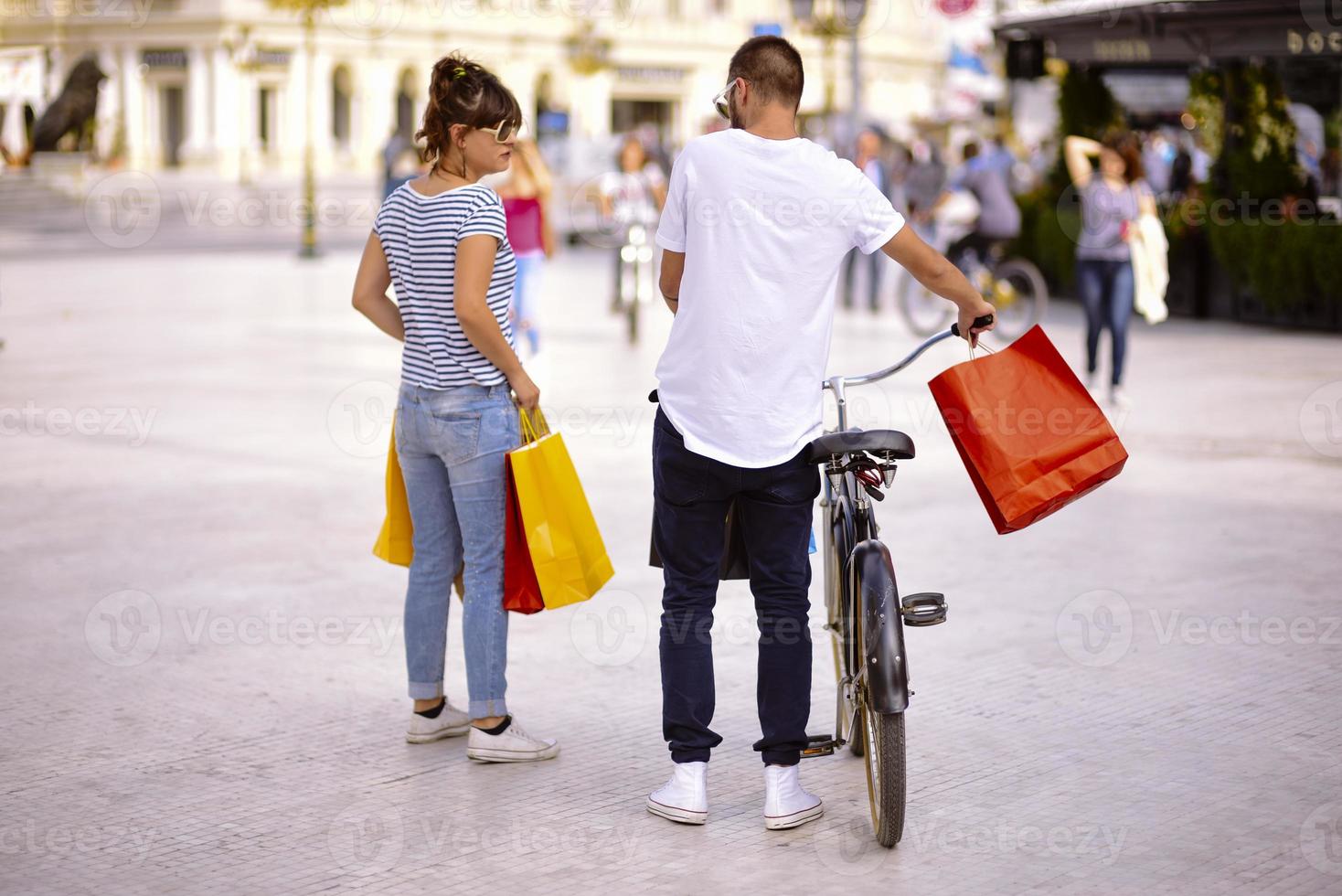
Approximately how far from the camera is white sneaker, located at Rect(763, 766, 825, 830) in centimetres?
420

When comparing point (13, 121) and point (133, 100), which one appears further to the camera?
point (133, 100)

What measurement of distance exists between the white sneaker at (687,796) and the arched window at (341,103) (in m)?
63.4

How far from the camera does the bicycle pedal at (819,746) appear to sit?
433 centimetres

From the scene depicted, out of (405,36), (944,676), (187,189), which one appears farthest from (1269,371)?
(405,36)

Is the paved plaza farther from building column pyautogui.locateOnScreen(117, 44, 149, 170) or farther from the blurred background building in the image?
building column pyautogui.locateOnScreen(117, 44, 149, 170)

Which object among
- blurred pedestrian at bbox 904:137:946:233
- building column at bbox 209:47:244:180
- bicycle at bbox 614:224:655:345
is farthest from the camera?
building column at bbox 209:47:244:180

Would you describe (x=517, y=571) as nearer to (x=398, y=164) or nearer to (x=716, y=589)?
(x=716, y=589)

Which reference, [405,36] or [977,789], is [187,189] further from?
[977,789]

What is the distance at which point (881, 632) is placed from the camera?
399 cm

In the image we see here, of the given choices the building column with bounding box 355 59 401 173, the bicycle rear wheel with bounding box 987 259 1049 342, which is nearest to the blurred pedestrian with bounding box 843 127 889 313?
the bicycle rear wheel with bounding box 987 259 1049 342

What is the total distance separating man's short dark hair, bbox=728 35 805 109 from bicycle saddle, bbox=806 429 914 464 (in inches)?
31.3

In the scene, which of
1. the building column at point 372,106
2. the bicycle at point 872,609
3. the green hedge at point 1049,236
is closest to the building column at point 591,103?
the building column at point 372,106

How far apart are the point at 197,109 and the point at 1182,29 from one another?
2013 inches

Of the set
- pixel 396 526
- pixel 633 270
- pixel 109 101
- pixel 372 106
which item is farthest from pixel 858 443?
pixel 372 106
